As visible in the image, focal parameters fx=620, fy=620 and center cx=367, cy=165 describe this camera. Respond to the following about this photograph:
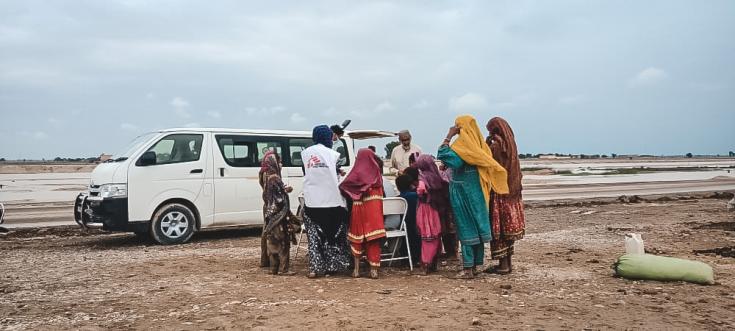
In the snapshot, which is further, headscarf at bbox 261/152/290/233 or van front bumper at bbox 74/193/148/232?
van front bumper at bbox 74/193/148/232

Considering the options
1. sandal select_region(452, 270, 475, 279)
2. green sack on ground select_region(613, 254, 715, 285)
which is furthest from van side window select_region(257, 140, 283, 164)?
green sack on ground select_region(613, 254, 715, 285)

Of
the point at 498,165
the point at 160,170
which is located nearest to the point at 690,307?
the point at 498,165

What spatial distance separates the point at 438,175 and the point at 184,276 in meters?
3.14

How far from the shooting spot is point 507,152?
6.91 metres

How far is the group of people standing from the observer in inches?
265

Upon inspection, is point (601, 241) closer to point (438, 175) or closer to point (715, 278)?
point (715, 278)

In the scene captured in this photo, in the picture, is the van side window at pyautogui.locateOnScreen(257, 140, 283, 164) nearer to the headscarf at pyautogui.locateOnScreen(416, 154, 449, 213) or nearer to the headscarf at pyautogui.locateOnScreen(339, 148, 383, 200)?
the headscarf at pyautogui.locateOnScreen(339, 148, 383, 200)

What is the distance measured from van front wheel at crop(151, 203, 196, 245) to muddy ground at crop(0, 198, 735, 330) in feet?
0.89

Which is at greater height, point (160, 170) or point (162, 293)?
point (160, 170)

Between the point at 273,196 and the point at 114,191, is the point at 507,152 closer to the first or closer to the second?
the point at 273,196

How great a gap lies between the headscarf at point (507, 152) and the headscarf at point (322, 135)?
1.84 m

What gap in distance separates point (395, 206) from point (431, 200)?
43cm

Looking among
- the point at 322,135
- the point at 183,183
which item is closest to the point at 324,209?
the point at 322,135

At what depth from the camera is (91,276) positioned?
23.9ft
